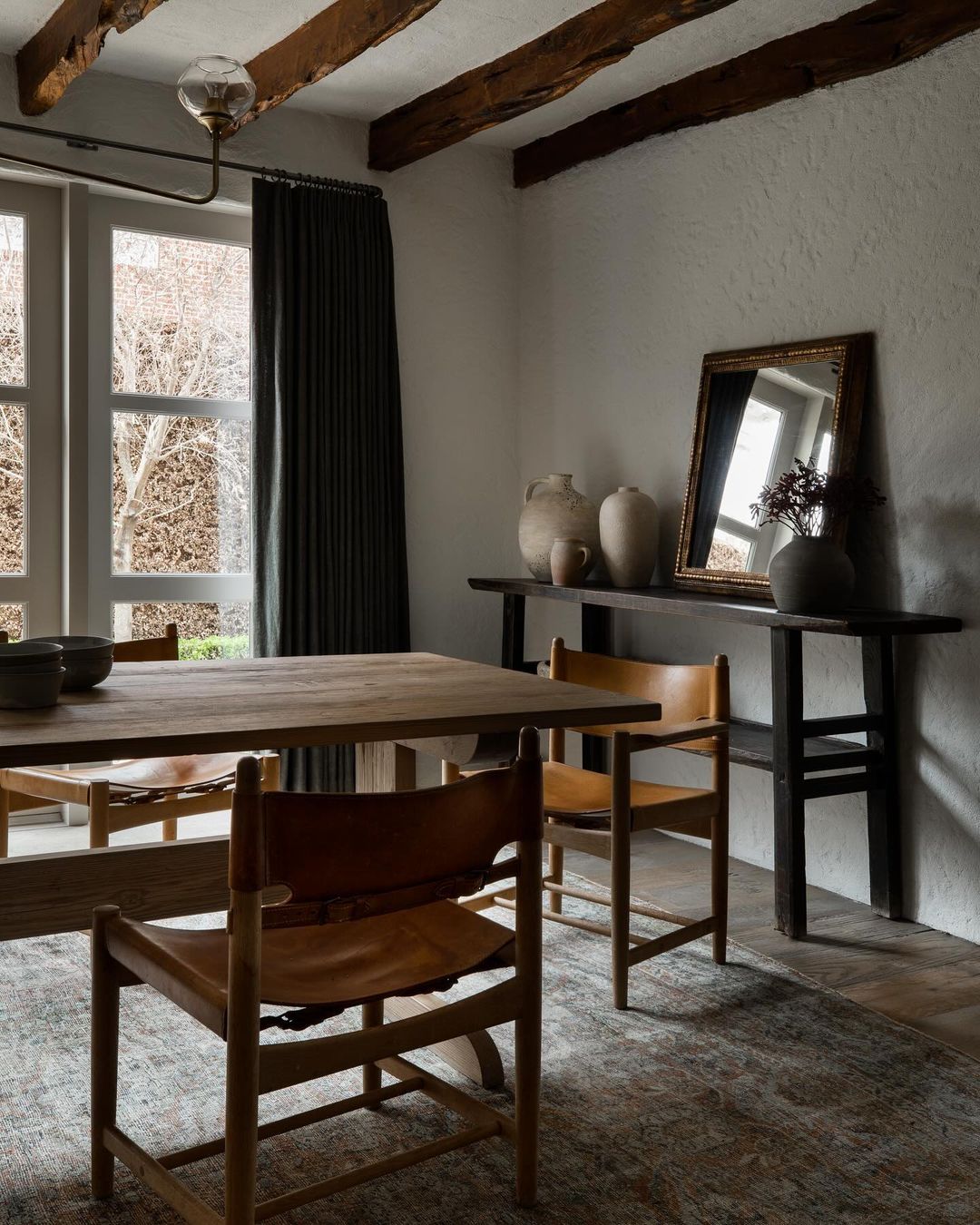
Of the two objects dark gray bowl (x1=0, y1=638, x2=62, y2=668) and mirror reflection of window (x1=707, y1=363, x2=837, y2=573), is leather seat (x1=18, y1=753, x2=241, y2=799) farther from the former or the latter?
mirror reflection of window (x1=707, y1=363, x2=837, y2=573)

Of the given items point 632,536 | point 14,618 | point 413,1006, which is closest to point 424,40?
point 632,536

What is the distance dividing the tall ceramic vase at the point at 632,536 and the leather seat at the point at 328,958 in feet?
7.46

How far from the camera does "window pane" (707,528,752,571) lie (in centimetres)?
372

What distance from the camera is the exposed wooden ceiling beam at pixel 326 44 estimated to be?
3119 mm

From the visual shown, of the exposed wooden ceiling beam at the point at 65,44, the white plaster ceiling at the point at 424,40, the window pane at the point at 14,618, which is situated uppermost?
the white plaster ceiling at the point at 424,40

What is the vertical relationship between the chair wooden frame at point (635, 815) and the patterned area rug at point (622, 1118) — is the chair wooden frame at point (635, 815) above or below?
above

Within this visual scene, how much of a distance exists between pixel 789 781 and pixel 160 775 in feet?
5.27

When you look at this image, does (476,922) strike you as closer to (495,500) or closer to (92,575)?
(92,575)

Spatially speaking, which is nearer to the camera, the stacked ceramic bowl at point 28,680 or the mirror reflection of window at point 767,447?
the stacked ceramic bowl at point 28,680

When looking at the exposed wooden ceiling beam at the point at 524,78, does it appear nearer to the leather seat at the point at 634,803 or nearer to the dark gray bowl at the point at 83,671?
the leather seat at the point at 634,803

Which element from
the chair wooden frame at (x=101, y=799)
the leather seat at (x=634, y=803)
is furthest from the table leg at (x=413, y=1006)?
the leather seat at (x=634, y=803)

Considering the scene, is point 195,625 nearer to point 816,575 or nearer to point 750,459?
point 750,459

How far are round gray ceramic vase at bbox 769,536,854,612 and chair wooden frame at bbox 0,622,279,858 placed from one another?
1454mm

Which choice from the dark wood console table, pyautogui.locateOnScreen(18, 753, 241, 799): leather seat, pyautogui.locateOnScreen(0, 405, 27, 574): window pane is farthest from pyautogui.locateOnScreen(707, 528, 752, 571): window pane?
pyautogui.locateOnScreen(0, 405, 27, 574): window pane
